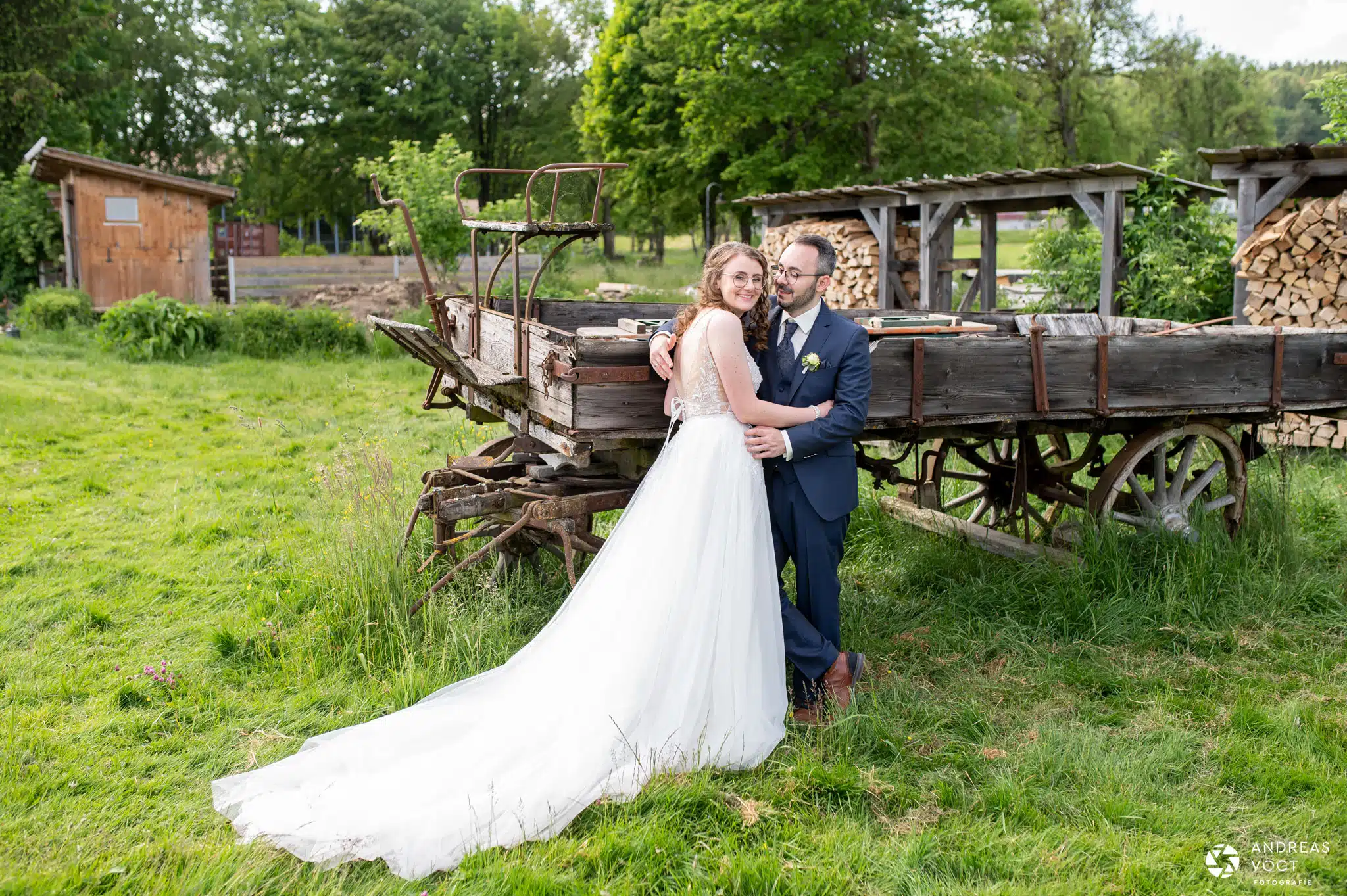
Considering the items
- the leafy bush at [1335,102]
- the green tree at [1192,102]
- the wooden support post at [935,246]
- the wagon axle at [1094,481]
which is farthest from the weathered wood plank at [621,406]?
the green tree at [1192,102]

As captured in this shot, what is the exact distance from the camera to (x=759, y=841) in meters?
3.51

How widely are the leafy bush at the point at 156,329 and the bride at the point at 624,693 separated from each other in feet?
38.9

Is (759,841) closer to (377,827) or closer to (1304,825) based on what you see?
(377,827)

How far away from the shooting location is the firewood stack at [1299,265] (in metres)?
9.03

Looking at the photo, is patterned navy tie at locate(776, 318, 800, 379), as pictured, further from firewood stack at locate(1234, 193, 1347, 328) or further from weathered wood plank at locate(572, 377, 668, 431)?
Result: firewood stack at locate(1234, 193, 1347, 328)

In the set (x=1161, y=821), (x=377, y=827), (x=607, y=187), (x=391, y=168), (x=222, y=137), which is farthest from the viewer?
(x=222, y=137)

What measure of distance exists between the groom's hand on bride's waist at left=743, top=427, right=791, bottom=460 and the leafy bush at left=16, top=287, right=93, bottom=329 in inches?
602

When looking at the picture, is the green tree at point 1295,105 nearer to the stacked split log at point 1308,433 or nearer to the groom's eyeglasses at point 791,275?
the stacked split log at point 1308,433

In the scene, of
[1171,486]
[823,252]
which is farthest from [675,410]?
[1171,486]

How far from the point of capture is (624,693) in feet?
13.0

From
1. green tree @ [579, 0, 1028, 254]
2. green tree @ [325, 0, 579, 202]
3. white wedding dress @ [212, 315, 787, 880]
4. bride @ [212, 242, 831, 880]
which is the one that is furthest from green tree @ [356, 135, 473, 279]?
green tree @ [325, 0, 579, 202]

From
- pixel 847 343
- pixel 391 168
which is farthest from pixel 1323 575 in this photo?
pixel 391 168

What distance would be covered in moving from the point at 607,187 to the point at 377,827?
99.7 ft

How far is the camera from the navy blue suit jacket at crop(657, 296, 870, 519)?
171 inches
